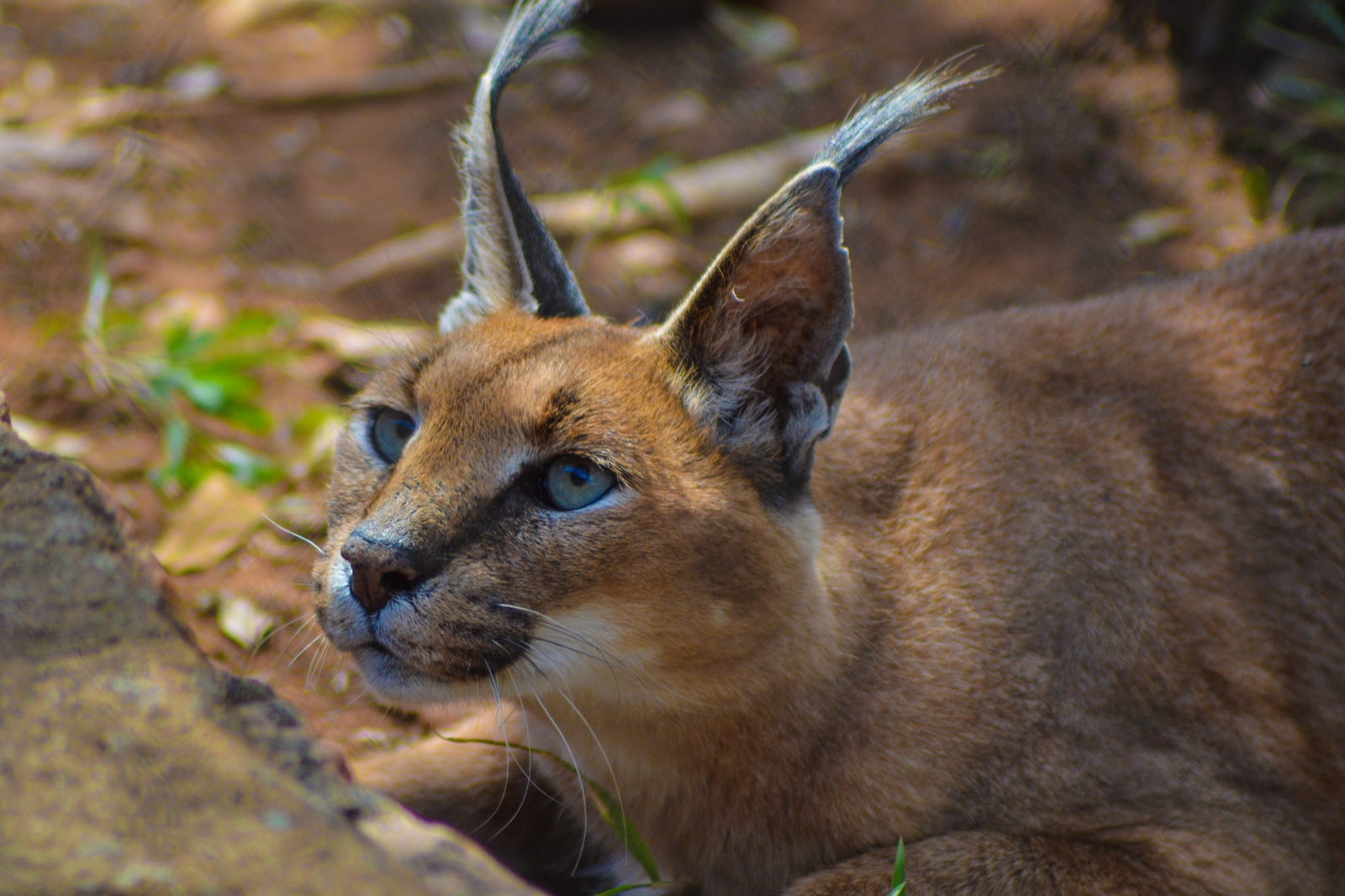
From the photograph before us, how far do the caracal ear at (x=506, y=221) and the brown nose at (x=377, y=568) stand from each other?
43.1 inches

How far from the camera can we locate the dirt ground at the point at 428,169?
534 cm

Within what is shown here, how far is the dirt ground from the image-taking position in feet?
17.5

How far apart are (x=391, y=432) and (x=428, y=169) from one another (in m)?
4.36

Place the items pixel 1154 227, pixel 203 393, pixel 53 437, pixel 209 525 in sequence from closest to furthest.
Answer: pixel 209 525 < pixel 53 437 < pixel 203 393 < pixel 1154 227

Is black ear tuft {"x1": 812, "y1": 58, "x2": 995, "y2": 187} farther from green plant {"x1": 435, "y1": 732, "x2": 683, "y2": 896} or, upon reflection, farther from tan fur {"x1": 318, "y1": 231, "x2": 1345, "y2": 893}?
green plant {"x1": 435, "y1": 732, "x2": 683, "y2": 896}

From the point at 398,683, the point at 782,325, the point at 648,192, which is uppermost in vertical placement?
the point at 648,192

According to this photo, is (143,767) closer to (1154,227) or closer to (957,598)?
(957,598)

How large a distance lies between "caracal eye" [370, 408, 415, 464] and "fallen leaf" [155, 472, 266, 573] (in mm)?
1251

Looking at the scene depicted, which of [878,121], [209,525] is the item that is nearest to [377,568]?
[878,121]

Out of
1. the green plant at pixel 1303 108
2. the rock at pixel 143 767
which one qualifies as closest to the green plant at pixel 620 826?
the rock at pixel 143 767

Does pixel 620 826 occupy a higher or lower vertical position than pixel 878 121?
lower

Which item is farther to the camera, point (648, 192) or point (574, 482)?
point (648, 192)

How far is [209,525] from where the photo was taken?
4.45m

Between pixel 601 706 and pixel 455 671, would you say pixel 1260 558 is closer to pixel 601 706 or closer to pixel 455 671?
pixel 601 706
